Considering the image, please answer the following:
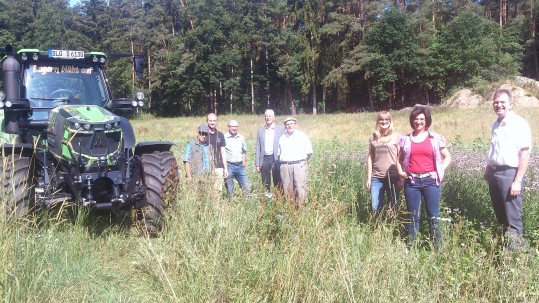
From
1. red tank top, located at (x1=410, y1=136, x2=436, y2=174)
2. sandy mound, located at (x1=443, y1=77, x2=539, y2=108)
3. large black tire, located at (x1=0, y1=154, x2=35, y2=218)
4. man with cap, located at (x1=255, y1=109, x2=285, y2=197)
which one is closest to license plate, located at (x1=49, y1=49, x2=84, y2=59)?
large black tire, located at (x1=0, y1=154, x2=35, y2=218)

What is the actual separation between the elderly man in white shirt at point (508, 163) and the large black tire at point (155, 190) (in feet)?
10.6

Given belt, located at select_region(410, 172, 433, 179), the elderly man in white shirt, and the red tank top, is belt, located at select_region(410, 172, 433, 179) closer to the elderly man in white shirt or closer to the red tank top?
the red tank top

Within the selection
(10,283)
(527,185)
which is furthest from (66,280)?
(527,185)

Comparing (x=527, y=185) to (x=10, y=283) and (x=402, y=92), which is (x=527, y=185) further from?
(x=402, y=92)

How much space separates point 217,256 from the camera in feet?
12.1

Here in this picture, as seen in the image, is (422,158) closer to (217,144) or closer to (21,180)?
(217,144)

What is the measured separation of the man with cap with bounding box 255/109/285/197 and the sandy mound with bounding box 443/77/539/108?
22.9 m

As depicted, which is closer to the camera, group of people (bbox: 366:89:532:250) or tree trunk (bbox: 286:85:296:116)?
group of people (bbox: 366:89:532:250)

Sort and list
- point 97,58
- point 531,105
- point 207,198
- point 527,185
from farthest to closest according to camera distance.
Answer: point 531,105, point 97,58, point 527,185, point 207,198

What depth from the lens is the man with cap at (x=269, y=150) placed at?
664 centimetres

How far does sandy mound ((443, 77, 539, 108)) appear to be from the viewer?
26516mm

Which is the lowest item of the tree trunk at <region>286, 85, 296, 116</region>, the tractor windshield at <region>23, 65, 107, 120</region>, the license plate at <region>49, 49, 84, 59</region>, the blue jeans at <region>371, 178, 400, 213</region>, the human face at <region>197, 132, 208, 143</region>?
the blue jeans at <region>371, 178, 400, 213</region>

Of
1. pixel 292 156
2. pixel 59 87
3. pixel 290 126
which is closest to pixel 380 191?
pixel 292 156

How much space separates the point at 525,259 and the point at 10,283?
3568 millimetres
